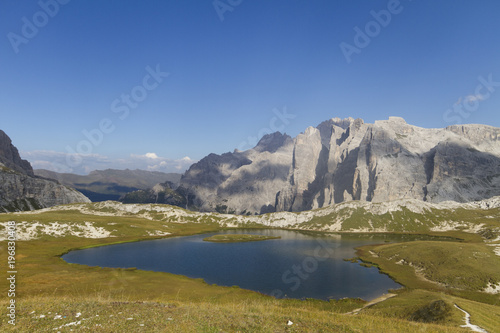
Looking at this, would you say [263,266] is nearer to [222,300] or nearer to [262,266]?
[262,266]

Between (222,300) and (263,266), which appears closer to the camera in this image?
(222,300)

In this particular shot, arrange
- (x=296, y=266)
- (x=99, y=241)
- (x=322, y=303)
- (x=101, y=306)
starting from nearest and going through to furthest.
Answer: (x=101, y=306)
(x=322, y=303)
(x=296, y=266)
(x=99, y=241)

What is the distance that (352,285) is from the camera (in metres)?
69.7

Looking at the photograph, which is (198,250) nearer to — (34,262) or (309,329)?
(34,262)

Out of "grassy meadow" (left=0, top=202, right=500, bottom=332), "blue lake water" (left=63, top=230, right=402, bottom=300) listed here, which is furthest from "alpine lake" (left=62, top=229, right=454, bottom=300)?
"grassy meadow" (left=0, top=202, right=500, bottom=332)

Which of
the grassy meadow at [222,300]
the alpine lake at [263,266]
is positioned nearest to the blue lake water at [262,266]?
the alpine lake at [263,266]

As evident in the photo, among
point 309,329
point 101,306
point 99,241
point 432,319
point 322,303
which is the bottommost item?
point 99,241

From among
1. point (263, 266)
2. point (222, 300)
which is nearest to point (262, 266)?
point (263, 266)

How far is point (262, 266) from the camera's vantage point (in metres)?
91.6

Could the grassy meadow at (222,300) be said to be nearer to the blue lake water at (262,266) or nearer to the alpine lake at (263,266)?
the alpine lake at (263,266)

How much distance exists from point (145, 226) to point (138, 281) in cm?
12446

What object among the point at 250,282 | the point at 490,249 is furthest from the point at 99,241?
the point at 490,249

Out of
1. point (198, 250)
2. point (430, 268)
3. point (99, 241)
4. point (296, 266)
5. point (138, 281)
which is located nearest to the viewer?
point (138, 281)

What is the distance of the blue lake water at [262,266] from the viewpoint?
67.1m
